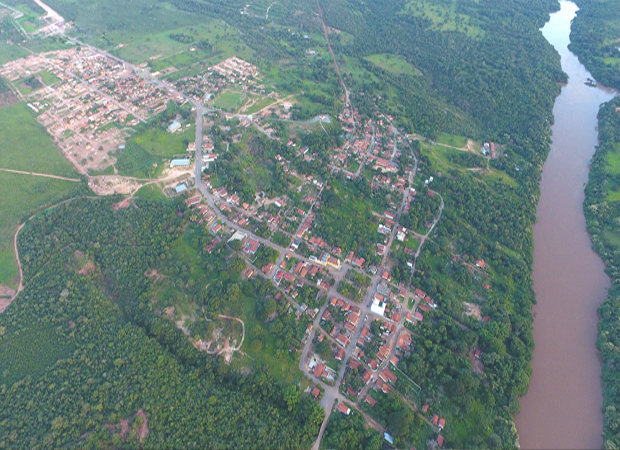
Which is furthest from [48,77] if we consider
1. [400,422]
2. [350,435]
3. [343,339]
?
[400,422]

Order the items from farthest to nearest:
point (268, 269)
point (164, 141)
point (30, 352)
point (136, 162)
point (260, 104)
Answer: point (260, 104) < point (164, 141) < point (136, 162) < point (268, 269) < point (30, 352)

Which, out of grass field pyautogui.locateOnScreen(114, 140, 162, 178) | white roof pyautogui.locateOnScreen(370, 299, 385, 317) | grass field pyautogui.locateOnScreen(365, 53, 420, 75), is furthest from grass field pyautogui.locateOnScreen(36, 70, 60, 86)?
white roof pyautogui.locateOnScreen(370, 299, 385, 317)

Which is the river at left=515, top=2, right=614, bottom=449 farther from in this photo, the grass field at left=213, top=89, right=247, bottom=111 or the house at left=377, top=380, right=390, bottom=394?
the grass field at left=213, top=89, right=247, bottom=111

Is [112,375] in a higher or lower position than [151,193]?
lower

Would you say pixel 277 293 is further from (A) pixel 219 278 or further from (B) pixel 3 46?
(B) pixel 3 46

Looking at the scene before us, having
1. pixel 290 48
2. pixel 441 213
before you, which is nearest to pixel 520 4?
pixel 290 48

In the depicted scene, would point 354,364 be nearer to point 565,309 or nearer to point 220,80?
point 565,309

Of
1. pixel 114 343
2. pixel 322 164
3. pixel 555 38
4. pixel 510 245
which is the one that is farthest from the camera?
pixel 555 38
